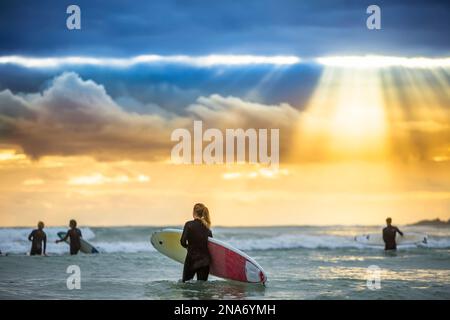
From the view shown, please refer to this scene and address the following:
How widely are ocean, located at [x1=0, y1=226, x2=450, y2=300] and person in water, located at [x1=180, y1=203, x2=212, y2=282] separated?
0.28 meters

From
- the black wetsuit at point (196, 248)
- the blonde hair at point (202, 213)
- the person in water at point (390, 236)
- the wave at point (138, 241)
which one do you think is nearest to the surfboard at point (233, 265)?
the black wetsuit at point (196, 248)

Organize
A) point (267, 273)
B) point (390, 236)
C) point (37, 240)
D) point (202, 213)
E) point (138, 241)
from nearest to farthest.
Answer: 1. point (202, 213)
2. point (267, 273)
3. point (37, 240)
4. point (390, 236)
5. point (138, 241)

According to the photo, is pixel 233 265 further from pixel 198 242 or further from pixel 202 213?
pixel 202 213

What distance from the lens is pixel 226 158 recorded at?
1429 cm

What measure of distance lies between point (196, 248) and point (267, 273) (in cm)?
457

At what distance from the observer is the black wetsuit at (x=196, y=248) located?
9.71m

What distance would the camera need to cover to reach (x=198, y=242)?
9.80m

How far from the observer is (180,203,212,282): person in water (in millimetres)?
9703

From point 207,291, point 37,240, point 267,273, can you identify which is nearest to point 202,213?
point 207,291

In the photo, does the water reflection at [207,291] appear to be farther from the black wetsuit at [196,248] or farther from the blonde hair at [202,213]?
the blonde hair at [202,213]

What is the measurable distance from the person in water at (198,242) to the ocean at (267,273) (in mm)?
276

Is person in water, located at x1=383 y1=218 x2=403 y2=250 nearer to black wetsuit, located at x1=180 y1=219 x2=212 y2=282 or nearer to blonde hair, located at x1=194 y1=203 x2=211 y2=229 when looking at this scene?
black wetsuit, located at x1=180 y1=219 x2=212 y2=282

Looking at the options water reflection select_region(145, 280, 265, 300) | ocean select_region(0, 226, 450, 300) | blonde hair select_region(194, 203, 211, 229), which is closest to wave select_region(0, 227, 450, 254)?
ocean select_region(0, 226, 450, 300)
